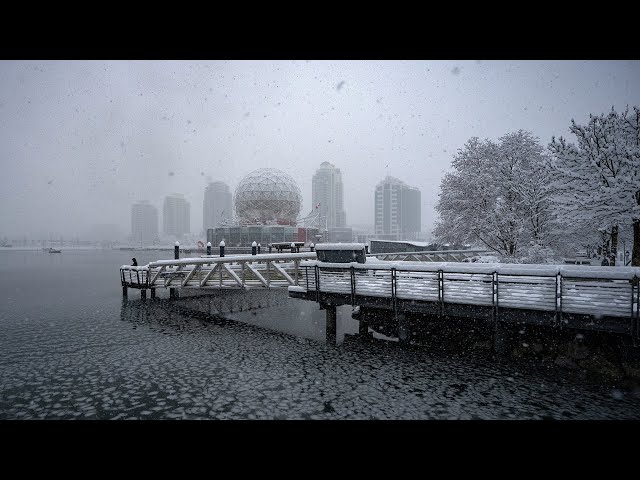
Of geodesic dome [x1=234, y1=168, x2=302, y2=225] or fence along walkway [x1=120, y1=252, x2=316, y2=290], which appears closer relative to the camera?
fence along walkway [x1=120, y1=252, x2=316, y2=290]

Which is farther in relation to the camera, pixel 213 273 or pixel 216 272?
pixel 216 272

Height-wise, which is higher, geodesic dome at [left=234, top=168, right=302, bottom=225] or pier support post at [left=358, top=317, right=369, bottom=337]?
geodesic dome at [left=234, top=168, right=302, bottom=225]

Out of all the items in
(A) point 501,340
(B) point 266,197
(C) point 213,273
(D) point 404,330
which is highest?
(B) point 266,197

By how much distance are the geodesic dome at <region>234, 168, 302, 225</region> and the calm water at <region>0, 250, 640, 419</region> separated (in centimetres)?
5378

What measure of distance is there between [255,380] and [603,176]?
15.4 metres

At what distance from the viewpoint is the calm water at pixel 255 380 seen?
303 inches

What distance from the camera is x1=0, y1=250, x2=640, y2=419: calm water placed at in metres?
7.70

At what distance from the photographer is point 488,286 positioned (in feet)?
34.3

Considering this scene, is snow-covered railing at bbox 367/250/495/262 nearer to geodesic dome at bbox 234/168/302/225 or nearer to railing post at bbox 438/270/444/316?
railing post at bbox 438/270/444/316

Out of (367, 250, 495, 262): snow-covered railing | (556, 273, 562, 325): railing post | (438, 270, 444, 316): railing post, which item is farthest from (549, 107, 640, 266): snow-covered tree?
(367, 250, 495, 262): snow-covered railing

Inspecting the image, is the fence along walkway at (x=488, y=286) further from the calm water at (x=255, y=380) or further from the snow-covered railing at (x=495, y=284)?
the calm water at (x=255, y=380)

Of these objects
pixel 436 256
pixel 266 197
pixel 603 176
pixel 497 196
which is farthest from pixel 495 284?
pixel 266 197

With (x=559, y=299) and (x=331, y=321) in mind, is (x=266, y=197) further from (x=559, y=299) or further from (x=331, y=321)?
(x=559, y=299)
